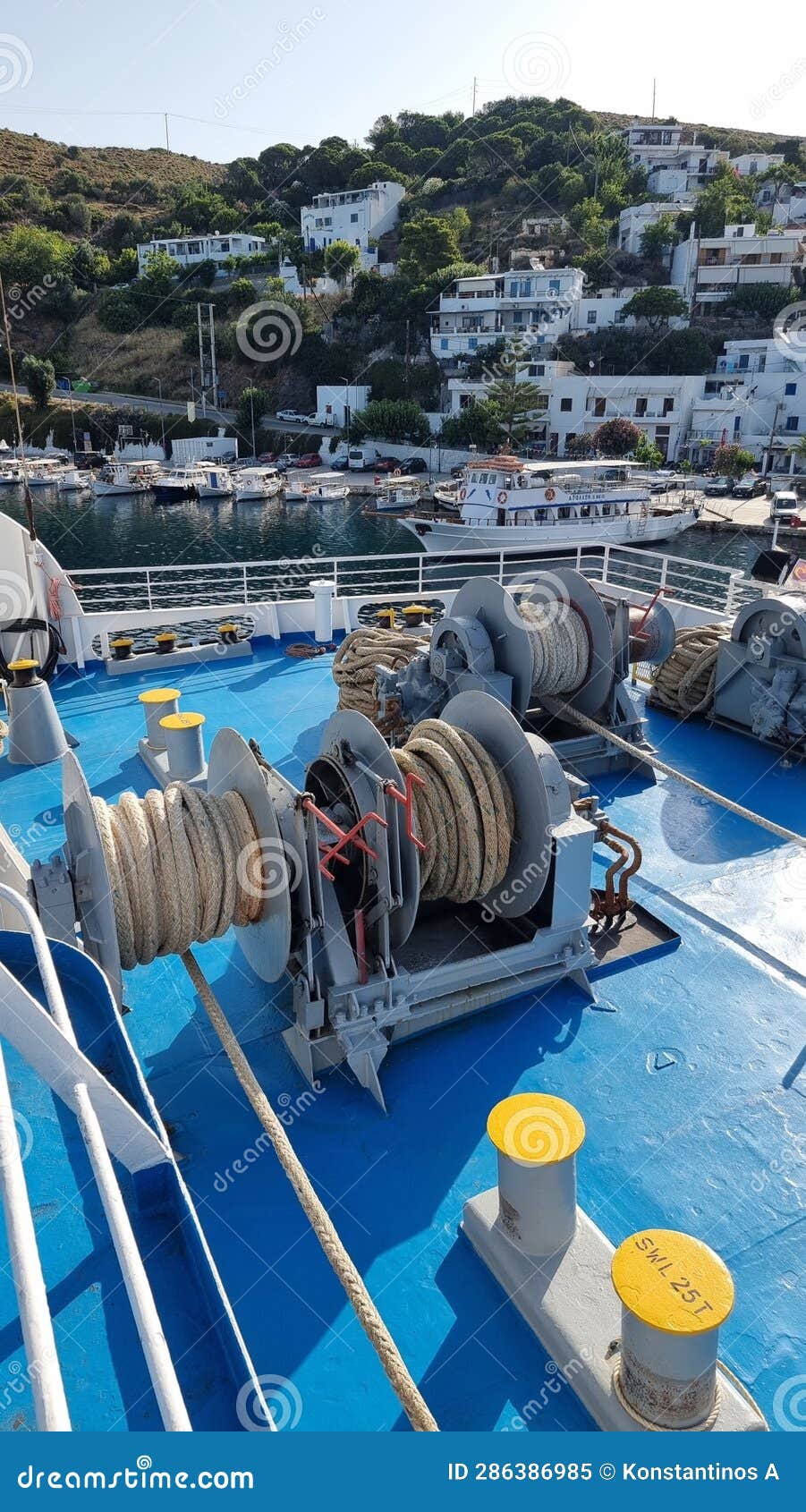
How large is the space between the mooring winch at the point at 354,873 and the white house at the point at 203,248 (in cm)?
9400

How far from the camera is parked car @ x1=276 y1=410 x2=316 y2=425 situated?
71.8 metres

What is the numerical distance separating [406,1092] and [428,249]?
278ft

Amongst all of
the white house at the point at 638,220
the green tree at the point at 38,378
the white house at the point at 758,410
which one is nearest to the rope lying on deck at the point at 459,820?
the white house at the point at 758,410

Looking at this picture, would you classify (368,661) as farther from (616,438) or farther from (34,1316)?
(616,438)

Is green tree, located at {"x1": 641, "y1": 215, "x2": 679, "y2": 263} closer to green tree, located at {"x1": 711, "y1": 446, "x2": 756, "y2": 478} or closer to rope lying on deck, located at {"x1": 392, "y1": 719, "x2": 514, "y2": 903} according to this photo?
green tree, located at {"x1": 711, "y1": 446, "x2": 756, "y2": 478}

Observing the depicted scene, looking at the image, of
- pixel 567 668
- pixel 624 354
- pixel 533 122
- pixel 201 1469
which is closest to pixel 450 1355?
pixel 201 1469

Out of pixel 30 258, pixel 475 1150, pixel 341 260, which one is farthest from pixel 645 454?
pixel 30 258

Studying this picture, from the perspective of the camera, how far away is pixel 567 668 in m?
7.55

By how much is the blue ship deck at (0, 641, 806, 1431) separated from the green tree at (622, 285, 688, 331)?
7031 centimetres

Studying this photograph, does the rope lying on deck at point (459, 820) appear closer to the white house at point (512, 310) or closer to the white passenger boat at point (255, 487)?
the white passenger boat at point (255, 487)

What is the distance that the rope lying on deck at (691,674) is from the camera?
8.98 m

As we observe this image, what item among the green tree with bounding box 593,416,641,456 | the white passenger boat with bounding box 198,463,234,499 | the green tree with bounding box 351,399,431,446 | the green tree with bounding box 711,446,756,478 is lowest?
the white passenger boat with bounding box 198,463,234,499

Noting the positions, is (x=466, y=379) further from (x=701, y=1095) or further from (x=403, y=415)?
(x=701, y=1095)

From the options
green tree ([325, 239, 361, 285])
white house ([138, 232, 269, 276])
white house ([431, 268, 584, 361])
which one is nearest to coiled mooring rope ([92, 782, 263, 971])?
white house ([431, 268, 584, 361])
